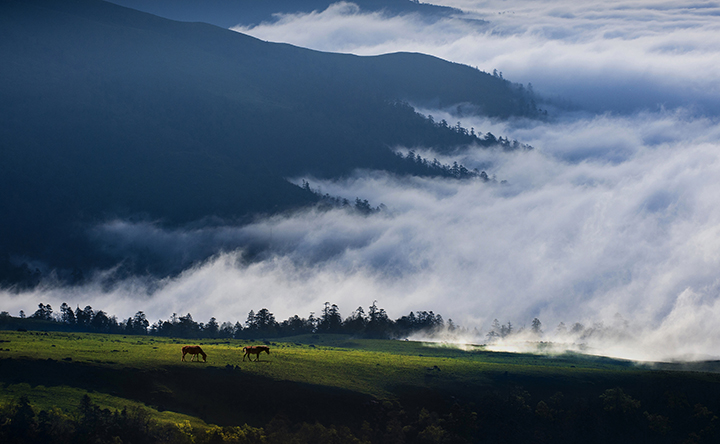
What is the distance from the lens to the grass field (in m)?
119

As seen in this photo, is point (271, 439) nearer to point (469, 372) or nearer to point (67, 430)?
point (67, 430)

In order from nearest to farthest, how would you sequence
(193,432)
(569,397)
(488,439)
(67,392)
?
(193,432) → (67,392) → (488,439) → (569,397)

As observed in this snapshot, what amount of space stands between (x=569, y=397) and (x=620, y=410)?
10.3 meters

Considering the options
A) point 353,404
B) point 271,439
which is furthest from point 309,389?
point 271,439

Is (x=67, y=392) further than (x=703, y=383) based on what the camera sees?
No

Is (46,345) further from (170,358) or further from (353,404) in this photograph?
(353,404)

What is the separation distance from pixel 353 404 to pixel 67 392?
166ft

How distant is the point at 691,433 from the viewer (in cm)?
13050

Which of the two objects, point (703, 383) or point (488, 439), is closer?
point (488, 439)

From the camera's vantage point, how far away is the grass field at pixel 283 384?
11862 cm

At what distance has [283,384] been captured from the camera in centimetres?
13125

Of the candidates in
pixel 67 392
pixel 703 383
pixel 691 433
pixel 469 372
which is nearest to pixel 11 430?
pixel 67 392

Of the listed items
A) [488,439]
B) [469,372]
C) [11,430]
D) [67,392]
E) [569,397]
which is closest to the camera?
[11,430]

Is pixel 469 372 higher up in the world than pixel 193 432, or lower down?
higher up
